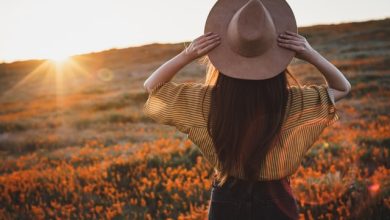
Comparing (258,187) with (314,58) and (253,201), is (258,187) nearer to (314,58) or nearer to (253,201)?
(253,201)

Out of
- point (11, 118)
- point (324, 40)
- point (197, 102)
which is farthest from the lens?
point (324, 40)

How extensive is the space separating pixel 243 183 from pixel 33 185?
5.80 meters

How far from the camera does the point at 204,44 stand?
2.01 metres

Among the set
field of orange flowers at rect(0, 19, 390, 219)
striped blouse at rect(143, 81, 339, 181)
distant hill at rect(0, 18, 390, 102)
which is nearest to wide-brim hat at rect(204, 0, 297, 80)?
striped blouse at rect(143, 81, 339, 181)

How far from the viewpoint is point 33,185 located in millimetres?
6895

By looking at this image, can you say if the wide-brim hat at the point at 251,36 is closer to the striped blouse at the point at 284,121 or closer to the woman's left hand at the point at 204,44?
the woman's left hand at the point at 204,44

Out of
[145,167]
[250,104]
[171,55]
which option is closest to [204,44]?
[250,104]

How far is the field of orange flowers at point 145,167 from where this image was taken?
491 cm

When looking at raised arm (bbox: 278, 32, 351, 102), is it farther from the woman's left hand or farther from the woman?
the woman's left hand

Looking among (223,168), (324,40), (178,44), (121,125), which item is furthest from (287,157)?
(178,44)

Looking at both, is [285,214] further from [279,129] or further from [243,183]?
[279,129]

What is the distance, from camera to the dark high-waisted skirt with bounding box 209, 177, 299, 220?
221 cm

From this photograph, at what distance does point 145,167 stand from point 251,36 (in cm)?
563

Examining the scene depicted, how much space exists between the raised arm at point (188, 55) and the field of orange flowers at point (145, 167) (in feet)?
9.06
